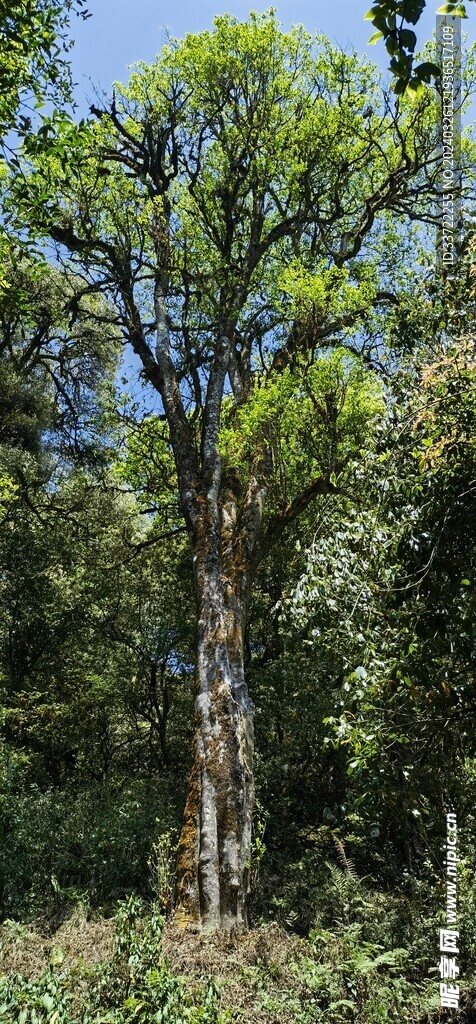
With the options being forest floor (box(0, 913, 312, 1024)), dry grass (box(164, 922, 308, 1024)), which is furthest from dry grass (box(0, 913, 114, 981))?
dry grass (box(164, 922, 308, 1024))

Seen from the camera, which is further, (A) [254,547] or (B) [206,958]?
(A) [254,547]

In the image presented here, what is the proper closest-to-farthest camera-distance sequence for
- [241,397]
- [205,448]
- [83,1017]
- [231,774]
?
1. [83,1017]
2. [231,774]
3. [205,448]
4. [241,397]

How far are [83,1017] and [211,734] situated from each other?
11.6ft

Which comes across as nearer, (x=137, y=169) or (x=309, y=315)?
(x=309, y=315)

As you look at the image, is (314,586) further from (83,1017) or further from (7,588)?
(7,588)

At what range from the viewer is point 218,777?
730 cm

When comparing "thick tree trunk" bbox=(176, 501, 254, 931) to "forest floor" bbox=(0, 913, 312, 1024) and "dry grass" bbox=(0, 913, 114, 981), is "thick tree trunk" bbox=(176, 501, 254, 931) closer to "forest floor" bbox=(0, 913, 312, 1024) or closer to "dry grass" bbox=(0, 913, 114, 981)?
"forest floor" bbox=(0, 913, 312, 1024)

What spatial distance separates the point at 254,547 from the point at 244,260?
5064mm

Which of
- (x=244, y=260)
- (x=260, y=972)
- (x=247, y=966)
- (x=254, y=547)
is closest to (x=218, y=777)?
(x=247, y=966)

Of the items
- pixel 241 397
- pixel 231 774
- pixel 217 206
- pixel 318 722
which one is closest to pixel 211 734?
pixel 231 774

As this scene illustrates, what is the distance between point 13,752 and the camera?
10.2 metres

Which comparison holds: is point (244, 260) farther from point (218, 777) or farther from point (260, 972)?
point (260, 972)

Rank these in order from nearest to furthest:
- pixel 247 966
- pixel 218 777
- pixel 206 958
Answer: pixel 247 966
pixel 206 958
pixel 218 777

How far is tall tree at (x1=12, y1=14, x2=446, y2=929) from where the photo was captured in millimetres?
9125
